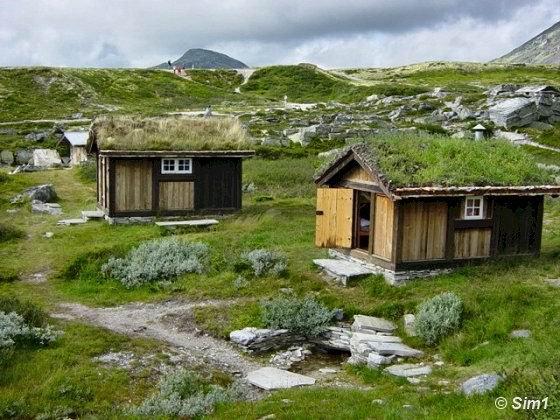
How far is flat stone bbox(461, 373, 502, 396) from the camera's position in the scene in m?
10.6

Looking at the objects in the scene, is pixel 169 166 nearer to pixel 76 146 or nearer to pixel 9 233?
pixel 9 233

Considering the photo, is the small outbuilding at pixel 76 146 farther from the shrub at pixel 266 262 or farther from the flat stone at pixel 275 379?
the flat stone at pixel 275 379

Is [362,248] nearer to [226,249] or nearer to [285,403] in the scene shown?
[226,249]

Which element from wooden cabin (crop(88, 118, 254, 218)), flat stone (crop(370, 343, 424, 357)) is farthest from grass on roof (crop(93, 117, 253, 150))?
flat stone (crop(370, 343, 424, 357))

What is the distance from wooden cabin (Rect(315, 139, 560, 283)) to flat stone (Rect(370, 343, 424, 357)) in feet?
12.7

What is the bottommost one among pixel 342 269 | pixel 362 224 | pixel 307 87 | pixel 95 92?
pixel 342 269

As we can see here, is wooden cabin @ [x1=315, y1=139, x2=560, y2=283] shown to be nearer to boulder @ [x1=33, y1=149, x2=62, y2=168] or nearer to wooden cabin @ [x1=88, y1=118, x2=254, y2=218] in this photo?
wooden cabin @ [x1=88, y1=118, x2=254, y2=218]

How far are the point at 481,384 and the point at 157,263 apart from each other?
40.3 ft

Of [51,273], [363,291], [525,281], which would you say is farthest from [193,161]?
[525,281]

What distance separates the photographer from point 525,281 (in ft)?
57.1

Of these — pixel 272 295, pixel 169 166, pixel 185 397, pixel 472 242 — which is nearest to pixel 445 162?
pixel 472 242

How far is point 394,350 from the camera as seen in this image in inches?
559

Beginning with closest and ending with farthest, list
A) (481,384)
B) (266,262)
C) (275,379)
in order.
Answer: (481,384) < (275,379) < (266,262)

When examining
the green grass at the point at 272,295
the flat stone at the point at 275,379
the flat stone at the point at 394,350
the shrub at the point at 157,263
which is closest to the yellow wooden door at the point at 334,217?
the green grass at the point at 272,295
